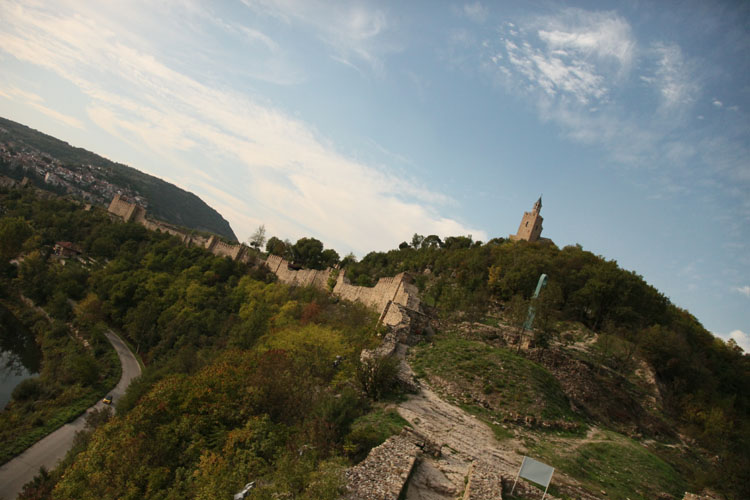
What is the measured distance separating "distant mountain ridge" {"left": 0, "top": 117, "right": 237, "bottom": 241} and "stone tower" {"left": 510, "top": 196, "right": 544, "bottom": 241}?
10270 centimetres

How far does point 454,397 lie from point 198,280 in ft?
117

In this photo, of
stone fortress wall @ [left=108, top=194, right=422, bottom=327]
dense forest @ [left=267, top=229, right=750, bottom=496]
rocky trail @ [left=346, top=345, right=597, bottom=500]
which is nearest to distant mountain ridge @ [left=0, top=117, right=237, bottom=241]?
stone fortress wall @ [left=108, top=194, right=422, bottom=327]

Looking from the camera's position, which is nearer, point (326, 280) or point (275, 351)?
point (275, 351)

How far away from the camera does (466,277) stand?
116 feet

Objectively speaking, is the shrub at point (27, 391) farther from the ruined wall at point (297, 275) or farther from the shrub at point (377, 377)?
the shrub at point (377, 377)

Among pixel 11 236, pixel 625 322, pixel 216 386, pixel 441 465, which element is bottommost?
pixel 11 236

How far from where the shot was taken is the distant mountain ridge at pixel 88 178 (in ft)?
308

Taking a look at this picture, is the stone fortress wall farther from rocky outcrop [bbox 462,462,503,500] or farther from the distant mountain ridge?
the distant mountain ridge

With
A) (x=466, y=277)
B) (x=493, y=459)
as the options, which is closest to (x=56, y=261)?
(x=466, y=277)

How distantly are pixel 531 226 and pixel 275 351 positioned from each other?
5183 centimetres

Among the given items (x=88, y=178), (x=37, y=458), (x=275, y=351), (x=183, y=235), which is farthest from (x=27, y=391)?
(x=88, y=178)

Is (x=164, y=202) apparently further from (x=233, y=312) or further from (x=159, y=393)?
(x=159, y=393)

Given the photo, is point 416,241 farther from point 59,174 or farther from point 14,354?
point 59,174

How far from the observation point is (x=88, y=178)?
4316 inches
